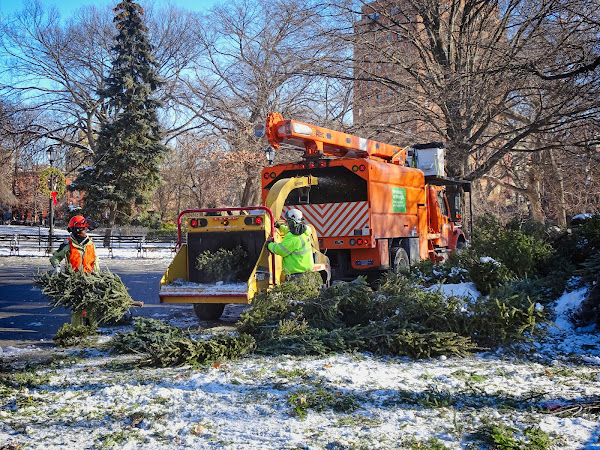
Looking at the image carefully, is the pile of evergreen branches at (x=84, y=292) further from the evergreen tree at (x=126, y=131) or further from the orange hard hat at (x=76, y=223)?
the evergreen tree at (x=126, y=131)

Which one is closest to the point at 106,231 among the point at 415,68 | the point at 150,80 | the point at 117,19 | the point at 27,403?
the point at 150,80

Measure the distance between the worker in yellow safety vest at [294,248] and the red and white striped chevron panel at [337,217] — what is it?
244cm

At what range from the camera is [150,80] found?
35.7 meters

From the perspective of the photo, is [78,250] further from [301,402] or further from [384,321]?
[301,402]

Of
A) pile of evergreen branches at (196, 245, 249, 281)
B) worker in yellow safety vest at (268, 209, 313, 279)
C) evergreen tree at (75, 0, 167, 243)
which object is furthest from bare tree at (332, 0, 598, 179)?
evergreen tree at (75, 0, 167, 243)

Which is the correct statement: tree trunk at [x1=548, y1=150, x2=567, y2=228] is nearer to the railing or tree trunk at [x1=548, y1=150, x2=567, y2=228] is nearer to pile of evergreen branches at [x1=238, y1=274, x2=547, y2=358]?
pile of evergreen branches at [x1=238, y1=274, x2=547, y2=358]

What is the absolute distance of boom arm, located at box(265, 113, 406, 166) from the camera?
990cm

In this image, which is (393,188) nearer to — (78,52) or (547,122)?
(547,122)

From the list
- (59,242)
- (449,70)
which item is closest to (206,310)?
(449,70)

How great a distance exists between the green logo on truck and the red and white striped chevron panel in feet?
3.69

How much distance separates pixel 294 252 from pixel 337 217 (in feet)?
8.89

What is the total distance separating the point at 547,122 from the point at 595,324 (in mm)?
10099

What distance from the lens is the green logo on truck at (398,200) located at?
11.3 m

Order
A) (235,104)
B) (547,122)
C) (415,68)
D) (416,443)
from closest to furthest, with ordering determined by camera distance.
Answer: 1. (416,443)
2. (547,122)
3. (415,68)
4. (235,104)
